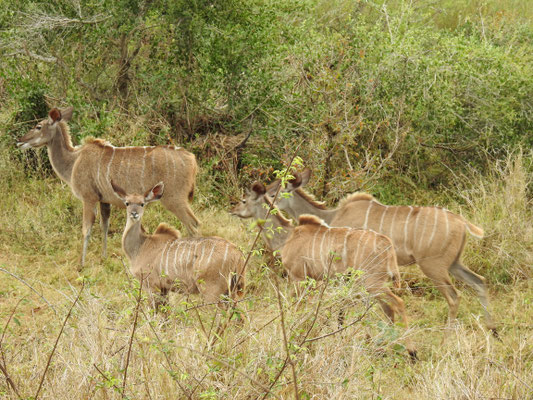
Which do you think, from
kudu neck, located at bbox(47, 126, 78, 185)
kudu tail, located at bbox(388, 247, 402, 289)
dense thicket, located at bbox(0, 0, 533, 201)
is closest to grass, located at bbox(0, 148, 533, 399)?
kudu tail, located at bbox(388, 247, 402, 289)

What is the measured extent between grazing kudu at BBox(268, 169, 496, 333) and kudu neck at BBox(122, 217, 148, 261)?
1511mm

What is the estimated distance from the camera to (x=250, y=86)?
741 cm

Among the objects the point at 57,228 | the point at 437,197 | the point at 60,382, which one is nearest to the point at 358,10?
the point at 437,197

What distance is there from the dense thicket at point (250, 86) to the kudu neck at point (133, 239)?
180 centimetres

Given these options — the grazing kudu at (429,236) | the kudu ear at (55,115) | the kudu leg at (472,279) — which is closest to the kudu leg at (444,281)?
the grazing kudu at (429,236)

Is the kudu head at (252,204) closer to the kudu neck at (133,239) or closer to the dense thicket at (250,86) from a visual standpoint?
the kudu neck at (133,239)

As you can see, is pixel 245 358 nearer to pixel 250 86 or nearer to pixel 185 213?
pixel 185 213

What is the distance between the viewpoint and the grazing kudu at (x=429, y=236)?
197 inches

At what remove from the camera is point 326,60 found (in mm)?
7078

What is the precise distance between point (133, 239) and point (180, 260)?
661 millimetres

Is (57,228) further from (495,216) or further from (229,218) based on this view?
(495,216)

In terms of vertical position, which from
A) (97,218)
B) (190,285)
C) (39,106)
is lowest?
(97,218)

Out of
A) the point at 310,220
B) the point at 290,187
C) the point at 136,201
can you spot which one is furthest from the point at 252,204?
the point at 136,201

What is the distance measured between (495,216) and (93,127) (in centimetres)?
387
